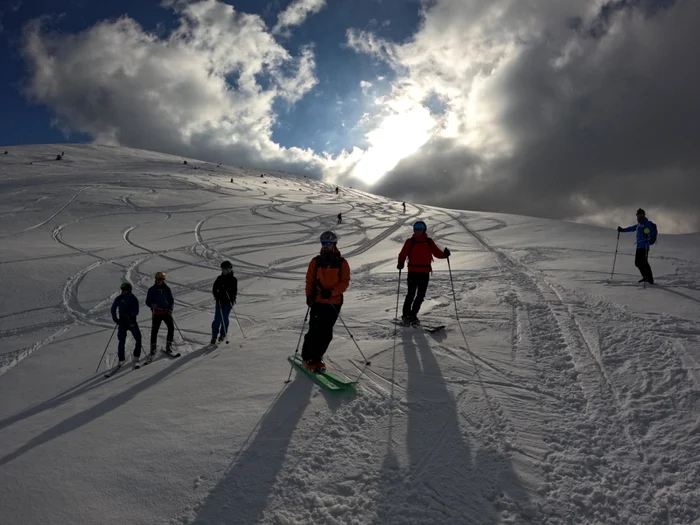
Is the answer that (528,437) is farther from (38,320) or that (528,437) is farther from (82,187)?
(82,187)

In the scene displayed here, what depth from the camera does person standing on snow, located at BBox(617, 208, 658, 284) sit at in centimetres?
1100

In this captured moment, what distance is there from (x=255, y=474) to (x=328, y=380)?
2071 mm

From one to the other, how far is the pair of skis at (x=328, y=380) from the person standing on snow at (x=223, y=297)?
10.9ft

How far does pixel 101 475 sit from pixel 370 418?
3094 mm

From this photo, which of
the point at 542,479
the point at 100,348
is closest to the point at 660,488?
the point at 542,479

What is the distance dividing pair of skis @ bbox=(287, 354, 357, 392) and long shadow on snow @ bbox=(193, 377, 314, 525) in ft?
1.58

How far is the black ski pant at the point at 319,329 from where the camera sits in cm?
634

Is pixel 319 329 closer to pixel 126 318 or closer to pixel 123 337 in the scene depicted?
pixel 126 318

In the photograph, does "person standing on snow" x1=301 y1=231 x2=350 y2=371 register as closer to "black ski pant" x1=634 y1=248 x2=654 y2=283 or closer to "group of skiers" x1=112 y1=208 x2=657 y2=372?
"group of skiers" x1=112 y1=208 x2=657 y2=372

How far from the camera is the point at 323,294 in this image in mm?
6234

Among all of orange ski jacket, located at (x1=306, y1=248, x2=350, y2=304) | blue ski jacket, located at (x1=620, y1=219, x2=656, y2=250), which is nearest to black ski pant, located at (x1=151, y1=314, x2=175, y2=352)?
orange ski jacket, located at (x1=306, y1=248, x2=350, y2=304)

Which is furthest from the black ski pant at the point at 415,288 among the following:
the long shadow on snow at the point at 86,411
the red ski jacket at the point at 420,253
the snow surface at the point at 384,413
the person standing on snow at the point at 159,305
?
the person standing on snow at the point at 159,305

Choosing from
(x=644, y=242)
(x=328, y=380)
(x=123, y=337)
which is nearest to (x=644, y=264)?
(x=644, y=242)

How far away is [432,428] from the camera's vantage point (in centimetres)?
468
